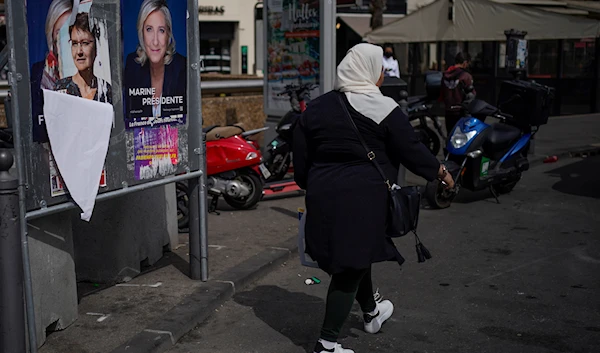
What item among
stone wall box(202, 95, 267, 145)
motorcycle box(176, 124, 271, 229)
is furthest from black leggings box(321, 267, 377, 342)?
stone wall box(202, 95, 267, 145)

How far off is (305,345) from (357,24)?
25.5 metres

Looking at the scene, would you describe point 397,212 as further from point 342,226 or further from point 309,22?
point 309,22

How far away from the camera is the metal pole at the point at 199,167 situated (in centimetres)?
562

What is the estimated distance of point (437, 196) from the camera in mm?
9023

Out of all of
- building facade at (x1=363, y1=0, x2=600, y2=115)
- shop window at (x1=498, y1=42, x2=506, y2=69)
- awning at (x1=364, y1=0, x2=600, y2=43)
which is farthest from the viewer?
shop window at (x1=498, y1=42, x2=506, y2=69)

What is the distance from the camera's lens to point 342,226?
167 inches

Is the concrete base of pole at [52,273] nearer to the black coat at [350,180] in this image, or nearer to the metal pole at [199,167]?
the metal pole at [199,167]

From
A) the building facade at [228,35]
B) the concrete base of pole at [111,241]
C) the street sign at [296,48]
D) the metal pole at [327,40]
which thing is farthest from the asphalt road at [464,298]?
the building facade at [228,35]

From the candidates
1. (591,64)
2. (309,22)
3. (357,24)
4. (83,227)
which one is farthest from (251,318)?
(357,24)

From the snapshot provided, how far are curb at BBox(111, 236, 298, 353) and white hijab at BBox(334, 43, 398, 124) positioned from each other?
1.77m

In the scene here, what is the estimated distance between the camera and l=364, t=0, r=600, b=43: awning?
15.7 m

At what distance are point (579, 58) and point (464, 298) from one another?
1557cm

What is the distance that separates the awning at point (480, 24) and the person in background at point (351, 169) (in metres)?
12.3

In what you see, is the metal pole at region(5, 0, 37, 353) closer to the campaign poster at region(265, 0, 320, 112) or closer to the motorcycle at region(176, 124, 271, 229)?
the motorcycle at region(176, 124, 271, 229)
